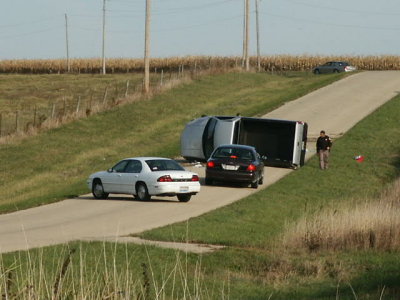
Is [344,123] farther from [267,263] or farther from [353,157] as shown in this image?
[267,263]

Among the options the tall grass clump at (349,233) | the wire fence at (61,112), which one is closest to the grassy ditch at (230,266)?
the tall grass clump at (349,233)

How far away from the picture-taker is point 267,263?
18.1 meters

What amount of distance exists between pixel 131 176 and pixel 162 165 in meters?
1.00

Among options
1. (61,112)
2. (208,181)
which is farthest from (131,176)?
(61,112)

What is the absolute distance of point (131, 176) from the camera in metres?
31.1

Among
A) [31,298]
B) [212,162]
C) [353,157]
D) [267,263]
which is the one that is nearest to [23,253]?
[267,263]

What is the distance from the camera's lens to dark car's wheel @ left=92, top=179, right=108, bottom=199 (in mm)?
32184

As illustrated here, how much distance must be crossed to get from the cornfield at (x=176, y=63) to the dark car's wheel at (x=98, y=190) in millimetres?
72018

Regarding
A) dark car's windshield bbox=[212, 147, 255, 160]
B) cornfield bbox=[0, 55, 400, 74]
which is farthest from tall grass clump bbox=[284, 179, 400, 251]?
cornfield bbox=[0, 55, 400, 74]

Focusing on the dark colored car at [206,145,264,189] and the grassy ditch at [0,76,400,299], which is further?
the dark colored car at [206,145,264,189]

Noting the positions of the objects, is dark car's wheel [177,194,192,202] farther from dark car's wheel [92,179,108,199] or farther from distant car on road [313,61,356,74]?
distant car on road [313,61,356,74]

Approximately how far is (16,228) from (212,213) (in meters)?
5.63

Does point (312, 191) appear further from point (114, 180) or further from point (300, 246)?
point (300, 246)

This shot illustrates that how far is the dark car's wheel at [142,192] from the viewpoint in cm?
3073
